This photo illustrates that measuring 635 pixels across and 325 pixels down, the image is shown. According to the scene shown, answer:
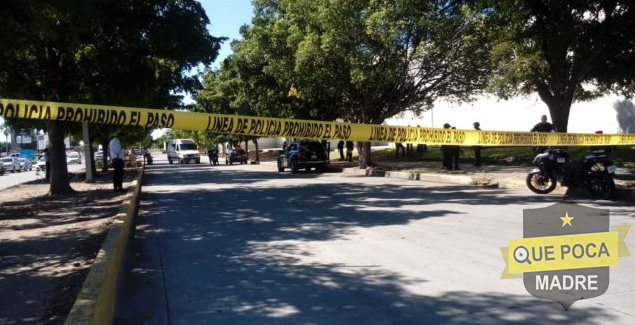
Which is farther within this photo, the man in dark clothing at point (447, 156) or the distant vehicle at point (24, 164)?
the distant vehicle at point (24, 164)

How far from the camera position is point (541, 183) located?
12.7 metres

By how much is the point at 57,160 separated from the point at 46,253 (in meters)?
10.0

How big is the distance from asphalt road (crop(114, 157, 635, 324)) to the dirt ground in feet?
1.96

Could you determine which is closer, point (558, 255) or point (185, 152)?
point (558, 255)

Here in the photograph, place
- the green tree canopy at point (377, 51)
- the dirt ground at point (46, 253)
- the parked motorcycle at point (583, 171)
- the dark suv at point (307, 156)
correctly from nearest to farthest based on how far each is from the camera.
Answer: the dirt ground at point (46, 253), the parked motorcycle at point (583, 171), the green tree canopy at point (377, 51), the dark suv at point (307, 156)

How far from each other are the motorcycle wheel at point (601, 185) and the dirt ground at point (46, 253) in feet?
32.3

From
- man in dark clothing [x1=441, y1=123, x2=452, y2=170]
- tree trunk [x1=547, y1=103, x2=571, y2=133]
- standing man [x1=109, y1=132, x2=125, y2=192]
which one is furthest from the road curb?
man in dark clothing [x1=441, y1=123, x2=452, y2=170]

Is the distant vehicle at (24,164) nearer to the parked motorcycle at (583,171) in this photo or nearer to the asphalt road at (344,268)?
the asphalt road at (344,268)

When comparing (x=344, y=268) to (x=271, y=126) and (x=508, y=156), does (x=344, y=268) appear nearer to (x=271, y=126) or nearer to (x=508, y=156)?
(x=271, y=126)

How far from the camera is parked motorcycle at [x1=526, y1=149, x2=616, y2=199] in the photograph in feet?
37.2

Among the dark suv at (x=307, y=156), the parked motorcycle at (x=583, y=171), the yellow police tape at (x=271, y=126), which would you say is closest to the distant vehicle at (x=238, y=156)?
the dark suv at (x=307, y=156)

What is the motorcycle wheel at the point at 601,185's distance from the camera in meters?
11.4

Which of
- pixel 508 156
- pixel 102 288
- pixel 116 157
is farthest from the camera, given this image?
pixel 508 156

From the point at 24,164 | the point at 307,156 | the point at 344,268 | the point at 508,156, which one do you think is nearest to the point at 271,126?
the point at 344,268
